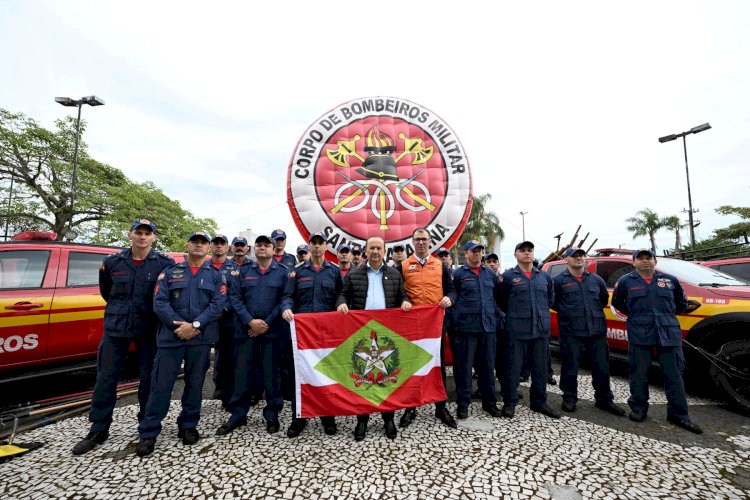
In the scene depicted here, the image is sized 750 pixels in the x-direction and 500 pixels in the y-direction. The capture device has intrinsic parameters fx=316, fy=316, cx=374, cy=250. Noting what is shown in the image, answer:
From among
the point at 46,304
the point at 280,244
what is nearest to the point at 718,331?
the point at 280,244

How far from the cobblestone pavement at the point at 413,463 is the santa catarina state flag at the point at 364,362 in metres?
0.27

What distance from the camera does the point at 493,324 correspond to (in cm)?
324

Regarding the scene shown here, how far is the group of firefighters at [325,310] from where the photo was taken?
268 cm

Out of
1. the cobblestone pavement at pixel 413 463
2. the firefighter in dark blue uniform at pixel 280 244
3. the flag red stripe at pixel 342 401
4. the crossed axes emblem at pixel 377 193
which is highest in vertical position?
the crossed axes emblem at pixel 377 193

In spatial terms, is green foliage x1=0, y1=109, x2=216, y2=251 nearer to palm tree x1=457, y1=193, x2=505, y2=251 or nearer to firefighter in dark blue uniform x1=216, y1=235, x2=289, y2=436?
firefighter in dark blue uniform x1=216, y1=235, x2=289, y2=436

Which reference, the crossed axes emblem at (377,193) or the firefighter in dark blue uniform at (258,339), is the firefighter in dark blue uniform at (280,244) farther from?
the firefighter in dark blue uniform at (258,339)

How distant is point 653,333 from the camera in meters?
3.12

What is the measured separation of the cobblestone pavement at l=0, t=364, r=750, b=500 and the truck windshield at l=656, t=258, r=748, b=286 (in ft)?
4.98

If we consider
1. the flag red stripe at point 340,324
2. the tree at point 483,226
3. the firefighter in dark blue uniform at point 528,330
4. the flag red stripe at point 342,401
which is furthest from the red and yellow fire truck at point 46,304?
the tree at point 483,226

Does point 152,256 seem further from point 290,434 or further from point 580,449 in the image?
point 580,449

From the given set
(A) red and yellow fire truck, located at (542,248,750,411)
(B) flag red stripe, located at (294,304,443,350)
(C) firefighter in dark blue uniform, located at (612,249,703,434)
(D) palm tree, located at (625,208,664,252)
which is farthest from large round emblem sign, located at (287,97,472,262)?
(D) palm tree, located at (625,208,664,252)

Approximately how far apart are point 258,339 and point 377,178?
250 cm

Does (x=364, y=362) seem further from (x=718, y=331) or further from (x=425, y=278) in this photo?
(x=718, y=331)

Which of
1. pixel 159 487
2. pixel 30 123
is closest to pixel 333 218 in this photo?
pixel 159 487
